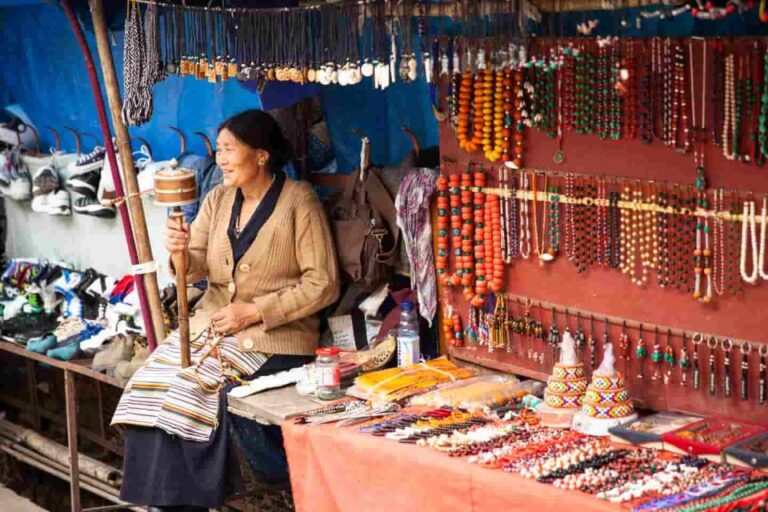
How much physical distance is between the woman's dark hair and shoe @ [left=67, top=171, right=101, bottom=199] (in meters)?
2.13

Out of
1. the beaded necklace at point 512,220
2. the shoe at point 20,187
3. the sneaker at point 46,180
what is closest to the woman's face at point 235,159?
the beaded necklace at point 512,220

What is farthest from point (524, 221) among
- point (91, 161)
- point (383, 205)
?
point (91, 161)

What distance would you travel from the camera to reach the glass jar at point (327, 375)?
5.08 m

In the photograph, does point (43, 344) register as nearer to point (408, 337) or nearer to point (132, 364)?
point (132, 364)

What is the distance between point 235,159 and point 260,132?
0.54 ft

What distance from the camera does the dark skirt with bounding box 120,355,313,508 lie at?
5320 millimetres

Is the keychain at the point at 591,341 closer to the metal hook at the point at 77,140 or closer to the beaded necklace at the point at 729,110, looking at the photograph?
the beaded necklace at the point at 729,110

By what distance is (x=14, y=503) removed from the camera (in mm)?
7777

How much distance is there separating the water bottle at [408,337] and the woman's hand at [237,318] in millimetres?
634

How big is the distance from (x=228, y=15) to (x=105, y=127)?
1145mm

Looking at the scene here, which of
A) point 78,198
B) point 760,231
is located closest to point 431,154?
point 760,231

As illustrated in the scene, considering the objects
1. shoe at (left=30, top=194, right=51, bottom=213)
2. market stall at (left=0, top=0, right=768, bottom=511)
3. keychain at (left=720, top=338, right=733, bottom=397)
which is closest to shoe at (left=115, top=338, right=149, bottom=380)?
market stall at (left=0, top=0, right=768, bottom=511)

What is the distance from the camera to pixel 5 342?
7395 mm

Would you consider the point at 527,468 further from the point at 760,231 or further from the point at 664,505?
the point at 760,231
